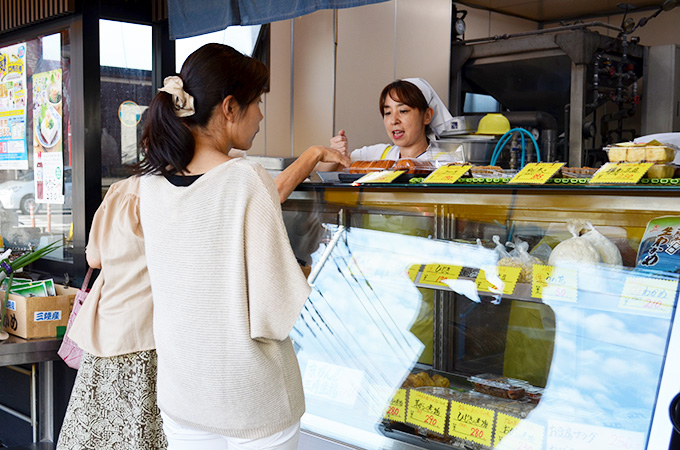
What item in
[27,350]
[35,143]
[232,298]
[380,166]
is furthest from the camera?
[35,143]

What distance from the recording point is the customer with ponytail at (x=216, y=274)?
146 cm

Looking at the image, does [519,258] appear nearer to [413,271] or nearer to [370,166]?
[413,271]

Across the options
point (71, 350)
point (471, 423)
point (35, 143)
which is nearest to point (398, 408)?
point (471, 423)

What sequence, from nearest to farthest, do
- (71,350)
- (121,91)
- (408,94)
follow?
(71,350), (408,94), (121,91)

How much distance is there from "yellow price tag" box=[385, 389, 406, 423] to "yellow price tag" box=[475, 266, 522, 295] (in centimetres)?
45

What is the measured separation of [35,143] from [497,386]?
3040mm

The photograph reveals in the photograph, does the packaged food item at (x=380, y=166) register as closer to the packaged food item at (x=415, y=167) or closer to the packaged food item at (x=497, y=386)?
the packaged food item at (x=415, y=167)

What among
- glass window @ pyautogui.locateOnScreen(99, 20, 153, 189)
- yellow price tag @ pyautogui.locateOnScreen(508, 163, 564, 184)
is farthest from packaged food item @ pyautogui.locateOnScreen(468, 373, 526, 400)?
glass window @ pyautogui.locateOnScreen(99, 20, 153, 189)

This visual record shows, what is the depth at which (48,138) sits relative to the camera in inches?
152

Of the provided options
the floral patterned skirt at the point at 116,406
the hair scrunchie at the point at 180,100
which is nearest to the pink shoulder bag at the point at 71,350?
the floral patterned skirt at the point at 116,406

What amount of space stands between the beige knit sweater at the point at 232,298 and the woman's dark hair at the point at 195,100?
10cm

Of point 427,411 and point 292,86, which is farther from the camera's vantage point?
point 292,86

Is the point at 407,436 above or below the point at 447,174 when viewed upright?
below

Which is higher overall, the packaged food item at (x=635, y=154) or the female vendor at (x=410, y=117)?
the female vendor at (x=410, y=117)
